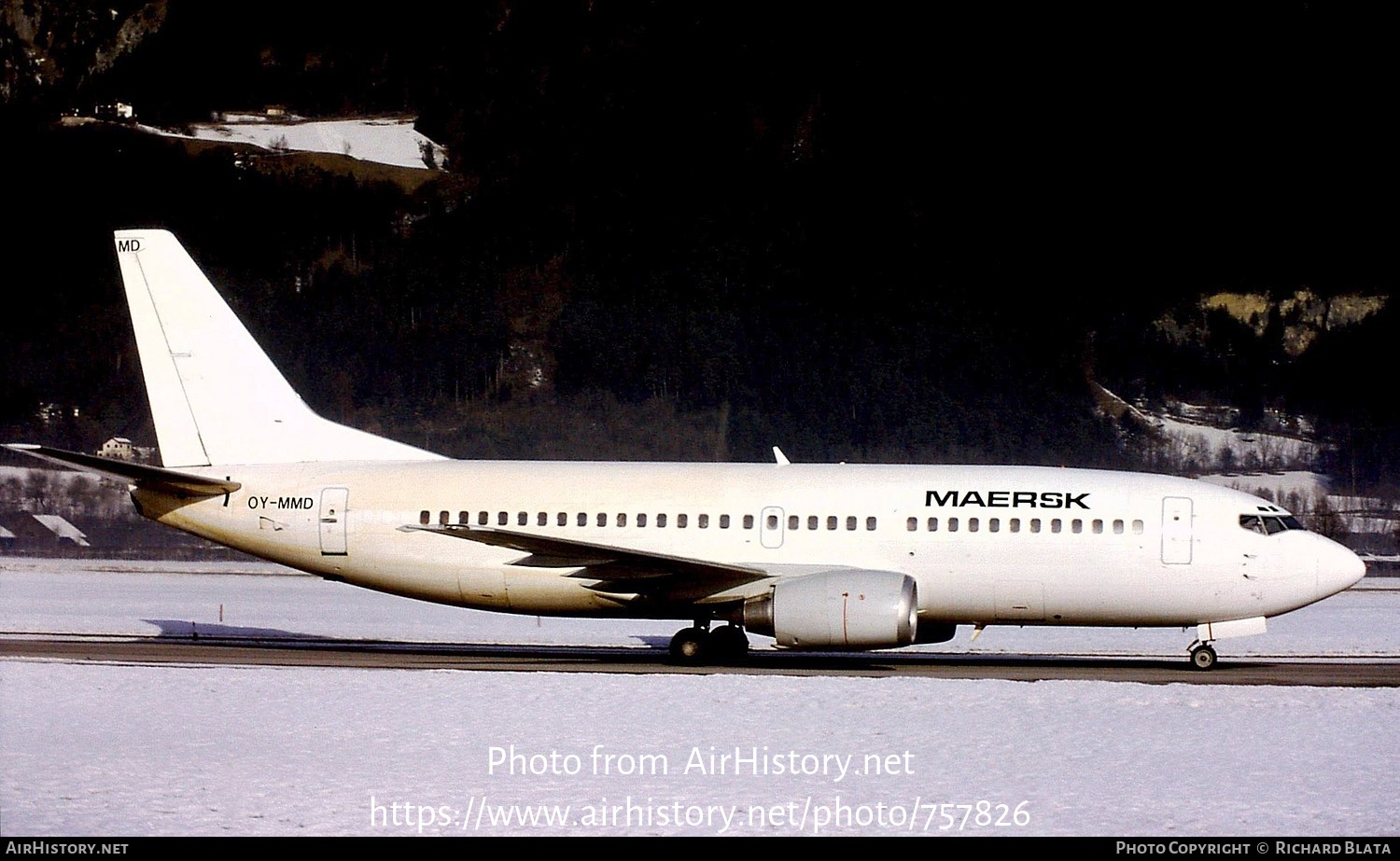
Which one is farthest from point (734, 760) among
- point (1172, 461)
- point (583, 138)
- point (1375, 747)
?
point (583, 138)

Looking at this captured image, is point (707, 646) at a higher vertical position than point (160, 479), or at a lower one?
lower

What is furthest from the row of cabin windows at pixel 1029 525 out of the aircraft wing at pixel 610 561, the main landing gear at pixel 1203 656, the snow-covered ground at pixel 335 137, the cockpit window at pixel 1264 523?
the snow-covered ground at pixel 335 137

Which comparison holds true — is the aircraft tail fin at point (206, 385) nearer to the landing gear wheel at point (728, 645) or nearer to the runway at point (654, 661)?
the runway at point (654, 661)

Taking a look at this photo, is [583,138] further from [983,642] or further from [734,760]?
[734,760]

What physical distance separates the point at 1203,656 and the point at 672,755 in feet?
42.8

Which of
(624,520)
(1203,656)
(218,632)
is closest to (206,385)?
(218,632)

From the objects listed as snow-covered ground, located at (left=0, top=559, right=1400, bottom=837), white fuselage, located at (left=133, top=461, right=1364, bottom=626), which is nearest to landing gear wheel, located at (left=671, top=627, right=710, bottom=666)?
white fuselage, located at (left=133, top=461, right=1364, bottom=626)

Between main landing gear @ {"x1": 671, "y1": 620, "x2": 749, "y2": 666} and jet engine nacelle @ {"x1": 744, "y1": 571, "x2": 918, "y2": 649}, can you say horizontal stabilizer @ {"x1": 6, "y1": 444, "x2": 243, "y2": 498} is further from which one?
jet engine nacelle @ {"x1": 744, "y1": 571, "x2": 918, "y2": 649}

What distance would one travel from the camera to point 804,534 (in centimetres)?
2638

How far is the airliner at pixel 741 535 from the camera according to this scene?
25.4 meters

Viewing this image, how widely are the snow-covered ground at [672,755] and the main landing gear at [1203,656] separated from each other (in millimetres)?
3401

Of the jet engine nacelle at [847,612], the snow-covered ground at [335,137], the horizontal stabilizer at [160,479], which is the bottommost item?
the jet engine nacelle at [847,612]

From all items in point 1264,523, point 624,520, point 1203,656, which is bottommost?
point 1203,656

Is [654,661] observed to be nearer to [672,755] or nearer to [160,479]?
[160,479]
